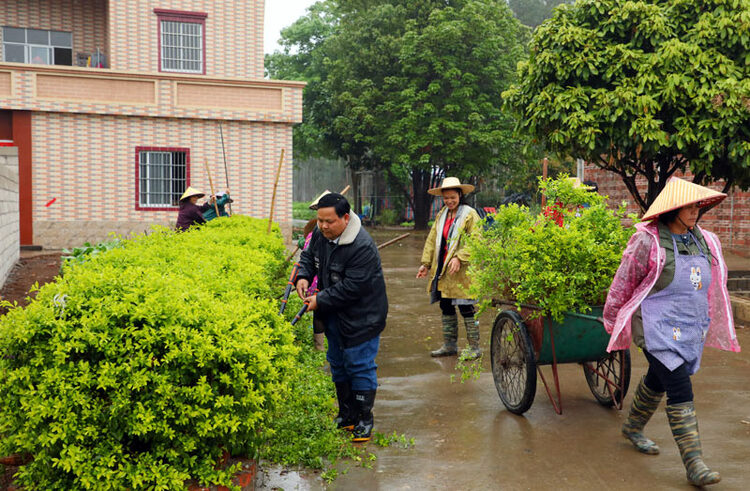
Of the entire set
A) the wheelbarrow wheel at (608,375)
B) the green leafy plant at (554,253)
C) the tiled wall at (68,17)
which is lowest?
the wheelbarrow wheel at (608,375)

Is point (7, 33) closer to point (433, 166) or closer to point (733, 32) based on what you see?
point (433, 166)

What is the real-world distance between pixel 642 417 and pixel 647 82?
677 centimetres

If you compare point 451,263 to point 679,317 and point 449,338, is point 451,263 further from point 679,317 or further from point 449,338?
point 679,317

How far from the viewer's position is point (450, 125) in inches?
1072

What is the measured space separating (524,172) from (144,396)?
29385 millimetres

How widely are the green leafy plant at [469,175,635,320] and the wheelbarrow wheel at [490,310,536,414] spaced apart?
0.76ft

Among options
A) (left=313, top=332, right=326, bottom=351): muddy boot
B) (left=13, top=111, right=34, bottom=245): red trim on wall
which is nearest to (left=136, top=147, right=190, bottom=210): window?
(left=13, top=111, right=34, bottom=245): red trim on wall

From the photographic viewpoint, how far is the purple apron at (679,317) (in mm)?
4309

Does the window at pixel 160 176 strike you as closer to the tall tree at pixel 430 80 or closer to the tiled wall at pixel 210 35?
the tiled wall at pixel 210 35

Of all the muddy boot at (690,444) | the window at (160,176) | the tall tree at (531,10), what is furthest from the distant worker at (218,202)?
the tall tree at (531,10)

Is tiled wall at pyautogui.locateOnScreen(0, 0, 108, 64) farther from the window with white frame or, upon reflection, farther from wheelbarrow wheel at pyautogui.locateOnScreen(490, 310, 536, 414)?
wheelbarrow wheel at pyautogui.locateOnScreen(490, 310, 536, 414)

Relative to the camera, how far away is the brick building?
18.1 m

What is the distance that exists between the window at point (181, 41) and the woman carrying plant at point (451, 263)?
1495 cm

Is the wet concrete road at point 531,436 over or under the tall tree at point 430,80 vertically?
under
